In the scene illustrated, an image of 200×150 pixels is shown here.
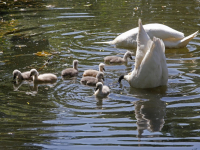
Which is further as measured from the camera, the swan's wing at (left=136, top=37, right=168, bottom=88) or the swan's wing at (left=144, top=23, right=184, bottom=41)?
the swan's wing at (left=144, top=23, right=184, bottom=41)

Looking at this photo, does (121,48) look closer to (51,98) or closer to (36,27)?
(36,27)

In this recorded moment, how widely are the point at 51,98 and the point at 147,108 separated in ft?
6.39

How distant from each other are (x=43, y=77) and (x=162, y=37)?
4.37 meters

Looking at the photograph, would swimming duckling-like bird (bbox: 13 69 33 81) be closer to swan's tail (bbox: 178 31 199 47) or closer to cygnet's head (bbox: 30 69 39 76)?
cygnet's head (bbox: 30 69 39 76)

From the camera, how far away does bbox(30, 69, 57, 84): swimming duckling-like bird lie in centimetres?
891

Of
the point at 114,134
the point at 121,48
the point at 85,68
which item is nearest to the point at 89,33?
the point at 121,48

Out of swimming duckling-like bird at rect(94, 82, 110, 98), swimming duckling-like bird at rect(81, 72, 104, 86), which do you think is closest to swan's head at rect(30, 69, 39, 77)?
swimming duckling-like bird at rect(81, 72, 104, 86)

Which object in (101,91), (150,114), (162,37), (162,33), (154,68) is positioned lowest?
(150,114)

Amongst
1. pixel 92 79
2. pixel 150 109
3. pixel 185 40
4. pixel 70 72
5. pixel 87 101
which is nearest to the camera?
pixel 150 109

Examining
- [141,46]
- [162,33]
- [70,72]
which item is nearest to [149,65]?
[141,46]

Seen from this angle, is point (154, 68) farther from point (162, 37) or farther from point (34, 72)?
point (162, 37)

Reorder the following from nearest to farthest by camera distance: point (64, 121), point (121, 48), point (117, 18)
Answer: point (64, 121), point (121, 48), point (117, 18)

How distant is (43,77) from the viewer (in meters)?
8.96

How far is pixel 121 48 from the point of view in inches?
483
